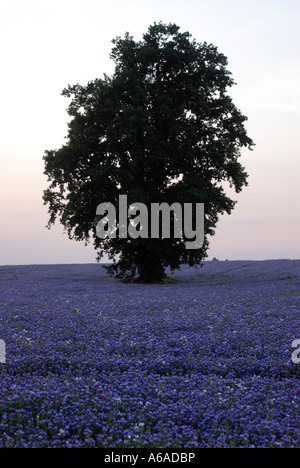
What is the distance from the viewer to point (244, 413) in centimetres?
679

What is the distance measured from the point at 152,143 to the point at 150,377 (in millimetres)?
21149

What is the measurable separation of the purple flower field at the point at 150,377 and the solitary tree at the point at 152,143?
13533 millimetres

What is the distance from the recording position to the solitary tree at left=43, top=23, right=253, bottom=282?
93.5 feet

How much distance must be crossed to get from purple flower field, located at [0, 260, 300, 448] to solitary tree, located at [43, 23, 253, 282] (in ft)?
44.4

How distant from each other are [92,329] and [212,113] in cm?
2187

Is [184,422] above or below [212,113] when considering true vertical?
below

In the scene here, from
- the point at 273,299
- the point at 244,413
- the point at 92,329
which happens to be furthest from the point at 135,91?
the point at 244,413
